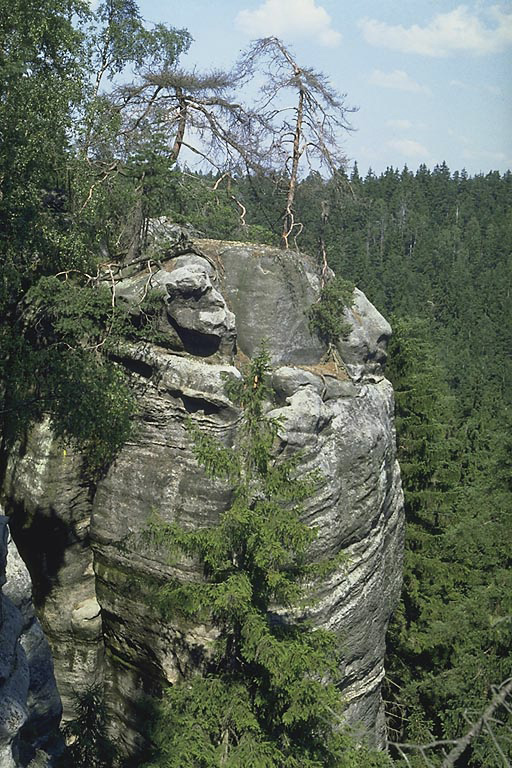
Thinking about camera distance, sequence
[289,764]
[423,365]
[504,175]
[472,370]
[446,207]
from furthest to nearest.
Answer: [504,175], [446,207], [472,370], [423,365], [289,764]

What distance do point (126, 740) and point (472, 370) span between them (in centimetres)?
4398

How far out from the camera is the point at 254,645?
29.4 feet

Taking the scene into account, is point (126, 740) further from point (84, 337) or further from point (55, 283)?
point (55, 283)

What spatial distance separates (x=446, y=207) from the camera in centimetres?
11138

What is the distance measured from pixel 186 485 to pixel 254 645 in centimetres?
374

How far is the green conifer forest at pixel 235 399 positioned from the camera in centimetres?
926

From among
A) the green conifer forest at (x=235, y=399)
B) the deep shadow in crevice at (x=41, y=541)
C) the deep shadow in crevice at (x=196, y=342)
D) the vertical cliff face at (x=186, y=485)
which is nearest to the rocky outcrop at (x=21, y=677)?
the green conifer forest at (x=235, y=399)

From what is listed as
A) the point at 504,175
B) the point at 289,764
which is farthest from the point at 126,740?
the point at 504,175

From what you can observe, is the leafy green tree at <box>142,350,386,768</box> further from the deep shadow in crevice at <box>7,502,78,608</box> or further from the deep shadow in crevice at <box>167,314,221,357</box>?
the deep shadow in crevice at <box>7,502,78,608</box>

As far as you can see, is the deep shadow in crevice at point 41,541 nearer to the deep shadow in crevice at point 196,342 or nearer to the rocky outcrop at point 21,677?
the deep shadow in crevice at point 196,342

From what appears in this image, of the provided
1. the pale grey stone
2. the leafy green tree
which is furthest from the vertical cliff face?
the leafy green tree

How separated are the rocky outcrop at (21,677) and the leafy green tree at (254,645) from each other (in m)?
1.64

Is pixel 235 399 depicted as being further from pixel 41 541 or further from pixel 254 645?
pixel 41 541

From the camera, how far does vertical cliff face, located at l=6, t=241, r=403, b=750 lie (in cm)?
1223
